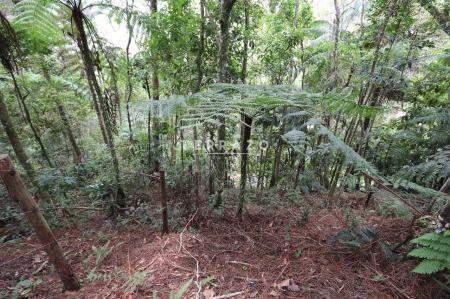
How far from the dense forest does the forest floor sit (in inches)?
0.8

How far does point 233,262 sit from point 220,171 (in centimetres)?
210

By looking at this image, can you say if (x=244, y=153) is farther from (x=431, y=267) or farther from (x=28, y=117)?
(x=28, y=117)

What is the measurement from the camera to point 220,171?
4648mm

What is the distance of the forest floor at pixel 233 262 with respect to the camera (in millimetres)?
2318

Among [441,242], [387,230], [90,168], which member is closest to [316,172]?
[387,230]

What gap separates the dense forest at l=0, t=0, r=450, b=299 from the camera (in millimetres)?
2346

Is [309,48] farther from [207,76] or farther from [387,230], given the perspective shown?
[387,230]

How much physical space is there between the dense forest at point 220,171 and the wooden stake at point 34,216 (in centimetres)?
1

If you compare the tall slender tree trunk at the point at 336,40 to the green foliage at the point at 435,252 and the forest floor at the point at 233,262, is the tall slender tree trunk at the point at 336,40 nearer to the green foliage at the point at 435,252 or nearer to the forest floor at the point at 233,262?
the forest floor at the point at 233,262

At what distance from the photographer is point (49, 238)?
7.68ft

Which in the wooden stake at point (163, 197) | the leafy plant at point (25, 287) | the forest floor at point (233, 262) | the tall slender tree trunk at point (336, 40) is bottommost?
the leafy plant at point (25, 287)

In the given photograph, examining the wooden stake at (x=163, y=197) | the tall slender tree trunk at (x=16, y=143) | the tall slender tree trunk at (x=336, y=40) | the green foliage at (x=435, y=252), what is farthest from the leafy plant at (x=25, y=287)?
the tall slender tree trunk at (x=336, y=40)

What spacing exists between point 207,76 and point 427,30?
4.58 m

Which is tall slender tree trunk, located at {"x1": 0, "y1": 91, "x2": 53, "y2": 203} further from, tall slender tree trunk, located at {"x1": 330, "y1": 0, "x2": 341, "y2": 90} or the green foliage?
tall slender tree trunk, located at {"x1": 330, "y1": 0, "x2": 341, "y2": 90}
